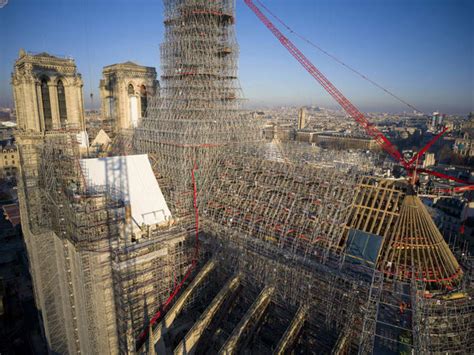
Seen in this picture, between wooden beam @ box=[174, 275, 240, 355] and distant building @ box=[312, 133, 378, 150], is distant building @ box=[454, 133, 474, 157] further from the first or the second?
wooden beam @ box=[174, 275, 240, 355]

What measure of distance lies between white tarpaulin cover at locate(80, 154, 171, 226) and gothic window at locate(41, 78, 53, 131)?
569 centimetres

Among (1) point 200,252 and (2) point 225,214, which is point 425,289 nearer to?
(2) point 225,214

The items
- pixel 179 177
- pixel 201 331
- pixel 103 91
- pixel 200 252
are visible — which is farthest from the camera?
pixel 103 91

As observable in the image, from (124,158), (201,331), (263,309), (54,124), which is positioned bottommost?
(201,331)

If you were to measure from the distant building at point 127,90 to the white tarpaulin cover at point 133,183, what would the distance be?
8.66 meters

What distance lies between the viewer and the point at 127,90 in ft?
95.6

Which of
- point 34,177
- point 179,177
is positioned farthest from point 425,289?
point 34,177

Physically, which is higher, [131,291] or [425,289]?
[425,289]

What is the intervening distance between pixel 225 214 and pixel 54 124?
15.0m

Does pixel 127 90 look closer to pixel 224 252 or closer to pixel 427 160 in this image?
pixel 224 252

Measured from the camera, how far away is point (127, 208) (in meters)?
18.7

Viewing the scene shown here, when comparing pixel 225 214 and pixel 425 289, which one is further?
pixel 225 214

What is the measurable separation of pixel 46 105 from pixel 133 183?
9455mm

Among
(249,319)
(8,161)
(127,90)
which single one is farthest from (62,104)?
(8,161)
